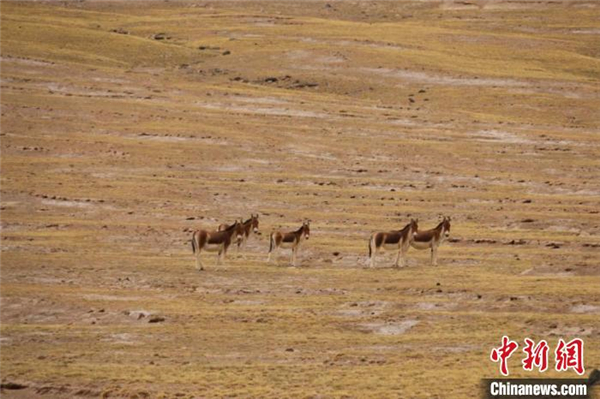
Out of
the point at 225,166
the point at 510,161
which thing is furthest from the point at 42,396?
the point at 510,161

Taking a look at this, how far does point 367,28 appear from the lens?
11056cm

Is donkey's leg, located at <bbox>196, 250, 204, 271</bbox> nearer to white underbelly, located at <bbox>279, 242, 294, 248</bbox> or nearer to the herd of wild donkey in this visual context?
the herd of wild donkey

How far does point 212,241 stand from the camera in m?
37.9

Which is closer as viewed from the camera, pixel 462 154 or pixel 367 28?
pixel 462 154

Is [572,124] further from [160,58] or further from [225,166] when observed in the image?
[160,58]

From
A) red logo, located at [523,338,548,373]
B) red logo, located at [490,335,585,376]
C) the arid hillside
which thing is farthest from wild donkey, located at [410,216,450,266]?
red logo, located at [523,338,548,373]

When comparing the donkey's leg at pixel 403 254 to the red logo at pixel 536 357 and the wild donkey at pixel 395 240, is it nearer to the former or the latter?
the wild donkey at pixel 395 240

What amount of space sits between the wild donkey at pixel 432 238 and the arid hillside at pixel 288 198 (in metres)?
0.72

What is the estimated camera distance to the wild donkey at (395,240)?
37875 mm

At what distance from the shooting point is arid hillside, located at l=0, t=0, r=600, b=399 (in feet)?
92.8

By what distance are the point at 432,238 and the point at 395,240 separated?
1.21 m

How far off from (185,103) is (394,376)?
174 ft

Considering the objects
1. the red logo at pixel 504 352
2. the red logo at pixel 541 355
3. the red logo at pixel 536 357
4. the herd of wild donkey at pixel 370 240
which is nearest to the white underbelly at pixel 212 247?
the herd of wild donkey at pixel 370 240

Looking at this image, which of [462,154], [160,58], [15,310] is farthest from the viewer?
[160,58]
